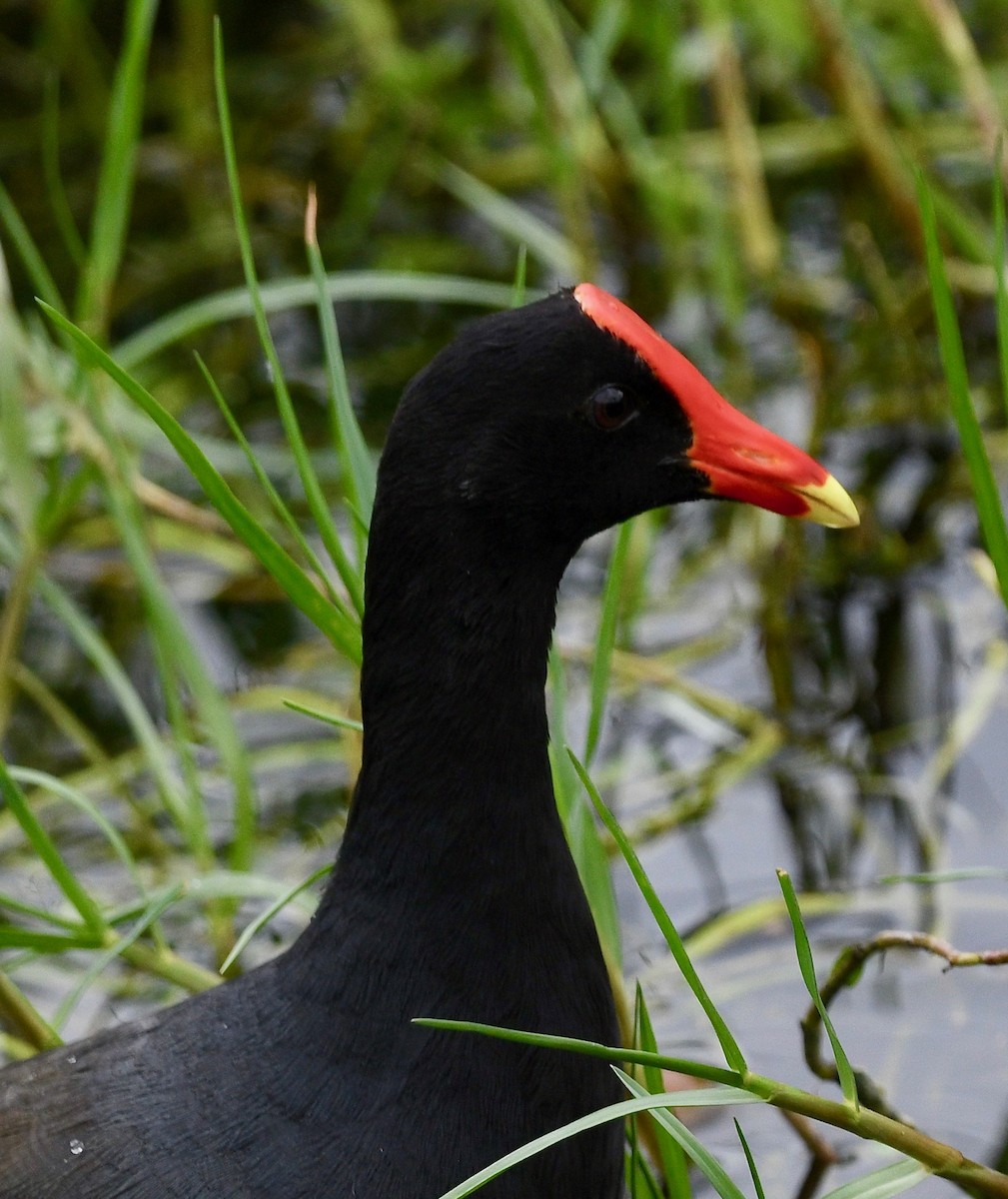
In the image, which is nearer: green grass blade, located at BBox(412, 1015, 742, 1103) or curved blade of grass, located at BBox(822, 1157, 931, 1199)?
green grass blade, located at BBox(412, 1015, 742, 1103)

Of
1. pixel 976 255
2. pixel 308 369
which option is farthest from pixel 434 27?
pixel 976 255

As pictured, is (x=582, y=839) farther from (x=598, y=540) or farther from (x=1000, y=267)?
(x=598, y=540)

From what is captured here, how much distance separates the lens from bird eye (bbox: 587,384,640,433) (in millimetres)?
1881

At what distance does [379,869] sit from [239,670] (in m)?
1.73

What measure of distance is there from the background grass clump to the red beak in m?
0.14

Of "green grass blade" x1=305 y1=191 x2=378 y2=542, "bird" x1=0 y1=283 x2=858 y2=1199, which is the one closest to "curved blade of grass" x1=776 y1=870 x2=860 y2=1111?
"bird" x1=0 y1=283 x2=858 y2=1199

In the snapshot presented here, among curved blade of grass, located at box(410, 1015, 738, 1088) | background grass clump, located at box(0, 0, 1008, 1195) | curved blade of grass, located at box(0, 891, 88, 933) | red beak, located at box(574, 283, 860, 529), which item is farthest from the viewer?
background grass clump, located at box(0, 0, 1008, 1195)

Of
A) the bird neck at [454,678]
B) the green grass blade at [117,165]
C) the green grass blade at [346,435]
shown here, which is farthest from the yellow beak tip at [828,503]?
the green grass blade at [117,165]

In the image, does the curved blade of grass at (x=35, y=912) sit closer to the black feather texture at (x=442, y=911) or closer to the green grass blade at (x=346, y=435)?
the black feather texture at (x=442, y=911)

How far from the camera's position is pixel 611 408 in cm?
190

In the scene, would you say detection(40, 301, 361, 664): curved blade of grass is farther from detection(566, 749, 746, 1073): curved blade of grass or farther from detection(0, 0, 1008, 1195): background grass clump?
detection(566, 749, 746, 1073): curved blade of grass

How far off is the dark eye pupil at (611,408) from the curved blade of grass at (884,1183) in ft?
2.27

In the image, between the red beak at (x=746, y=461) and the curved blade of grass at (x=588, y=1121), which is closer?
the curved blade of grass at (x=588, y=1121)

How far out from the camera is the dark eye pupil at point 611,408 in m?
1.88
